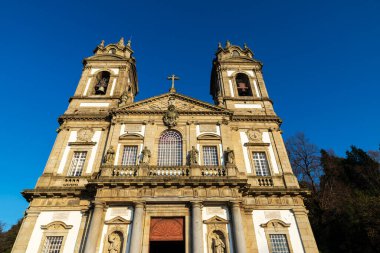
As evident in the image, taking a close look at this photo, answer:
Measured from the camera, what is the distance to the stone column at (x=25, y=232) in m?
12.6

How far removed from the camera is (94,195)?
46.1ft

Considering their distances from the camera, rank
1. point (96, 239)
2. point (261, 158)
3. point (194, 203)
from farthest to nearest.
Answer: point (261, 158)
point (194, 203)
point (96, 239)

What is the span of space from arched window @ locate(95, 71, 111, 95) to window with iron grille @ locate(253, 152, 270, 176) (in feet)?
43.5

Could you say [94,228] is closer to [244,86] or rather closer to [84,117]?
[84,117]

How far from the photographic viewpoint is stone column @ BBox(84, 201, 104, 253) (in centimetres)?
1194

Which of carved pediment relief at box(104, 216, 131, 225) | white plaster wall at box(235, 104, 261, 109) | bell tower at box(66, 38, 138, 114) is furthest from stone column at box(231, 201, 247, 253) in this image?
bell tower at box(66, 38, 138, 114)

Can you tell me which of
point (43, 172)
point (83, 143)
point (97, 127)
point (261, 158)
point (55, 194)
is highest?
point (97, 127)

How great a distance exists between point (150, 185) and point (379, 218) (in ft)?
50.2

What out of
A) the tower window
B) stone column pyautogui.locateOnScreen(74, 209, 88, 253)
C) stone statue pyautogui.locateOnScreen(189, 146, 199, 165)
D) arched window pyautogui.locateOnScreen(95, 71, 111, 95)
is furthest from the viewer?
the tower window

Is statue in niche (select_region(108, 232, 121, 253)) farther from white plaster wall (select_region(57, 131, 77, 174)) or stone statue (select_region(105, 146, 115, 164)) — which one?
white plaster wall (select_region(57, 131, 77, 174))

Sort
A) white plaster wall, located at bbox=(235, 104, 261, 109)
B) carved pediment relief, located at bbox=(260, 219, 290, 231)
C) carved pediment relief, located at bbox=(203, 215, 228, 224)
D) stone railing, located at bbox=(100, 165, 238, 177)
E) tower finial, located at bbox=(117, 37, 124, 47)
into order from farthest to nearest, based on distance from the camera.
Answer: tower finial, located at bbox=(117, 37, 124, 47)
white plaster wall, located at bbox=(235, 104, 261, 109)
stone railing, located at bbox=(100, 165, 238, 177)
carved pediment relief, located at bbox=(260, 219, 290, 231)
carved pediment relief, located at bbox=(203, 215, 228, 224)

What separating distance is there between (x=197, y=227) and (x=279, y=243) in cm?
447

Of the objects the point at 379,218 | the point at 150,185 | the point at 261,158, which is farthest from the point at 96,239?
the point at 379,218

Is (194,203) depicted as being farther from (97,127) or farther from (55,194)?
(97,127)
